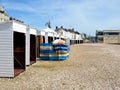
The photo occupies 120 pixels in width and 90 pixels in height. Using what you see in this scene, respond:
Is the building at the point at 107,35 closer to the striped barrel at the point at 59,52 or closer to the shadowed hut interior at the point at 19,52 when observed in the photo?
the striped barrel at the point at 59,52

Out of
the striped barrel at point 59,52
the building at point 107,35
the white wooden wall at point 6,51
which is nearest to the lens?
the white wooden wall at point 6,51

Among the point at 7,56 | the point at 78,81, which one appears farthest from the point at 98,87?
the point at 7,56

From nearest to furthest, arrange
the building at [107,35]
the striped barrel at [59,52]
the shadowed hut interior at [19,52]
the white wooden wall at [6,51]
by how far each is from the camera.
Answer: the white wooden wall at [6,51] → the shadowed hut interior at [19,52] → the striped barrel at [59,52] → the building at [107,35]

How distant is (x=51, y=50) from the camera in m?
20.1

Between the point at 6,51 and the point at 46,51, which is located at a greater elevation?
the point at 6,51

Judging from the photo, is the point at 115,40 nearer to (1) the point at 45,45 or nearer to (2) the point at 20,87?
(1) the point at 45,45

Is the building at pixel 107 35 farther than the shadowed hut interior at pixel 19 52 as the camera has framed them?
Yes

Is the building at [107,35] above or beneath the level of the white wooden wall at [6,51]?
above

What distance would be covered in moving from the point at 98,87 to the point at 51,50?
35.9 feet

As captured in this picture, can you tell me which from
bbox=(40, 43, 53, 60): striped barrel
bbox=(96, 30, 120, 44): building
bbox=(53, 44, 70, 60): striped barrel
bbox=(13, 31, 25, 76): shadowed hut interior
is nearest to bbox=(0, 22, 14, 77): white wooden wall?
bbox=(13, 31, 25, 76): shadowed hut interior

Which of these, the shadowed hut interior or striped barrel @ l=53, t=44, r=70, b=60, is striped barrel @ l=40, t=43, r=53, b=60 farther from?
the shadowed hut interior

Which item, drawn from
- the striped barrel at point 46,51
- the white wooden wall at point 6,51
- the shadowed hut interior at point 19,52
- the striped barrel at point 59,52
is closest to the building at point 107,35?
the striped barrel at point 59,52

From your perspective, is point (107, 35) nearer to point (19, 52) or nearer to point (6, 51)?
point (19, 52)

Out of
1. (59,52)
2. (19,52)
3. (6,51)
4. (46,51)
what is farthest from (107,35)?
(6,51)
